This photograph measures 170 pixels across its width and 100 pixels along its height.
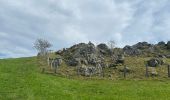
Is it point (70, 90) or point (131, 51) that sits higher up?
point (131, 51)

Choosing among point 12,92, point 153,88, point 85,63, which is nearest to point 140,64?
point 85,63

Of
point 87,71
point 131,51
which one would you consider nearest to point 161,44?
point 131,51

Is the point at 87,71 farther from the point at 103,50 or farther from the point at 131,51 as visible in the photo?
the point at 131,51

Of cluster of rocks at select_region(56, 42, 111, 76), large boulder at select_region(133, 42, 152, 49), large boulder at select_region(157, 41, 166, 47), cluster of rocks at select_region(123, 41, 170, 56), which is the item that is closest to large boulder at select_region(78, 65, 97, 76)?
cluster of rocks at select_region(56, 42, 111, 76)

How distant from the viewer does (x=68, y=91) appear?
40.4m

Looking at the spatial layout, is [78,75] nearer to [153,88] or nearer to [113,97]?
[153,88]

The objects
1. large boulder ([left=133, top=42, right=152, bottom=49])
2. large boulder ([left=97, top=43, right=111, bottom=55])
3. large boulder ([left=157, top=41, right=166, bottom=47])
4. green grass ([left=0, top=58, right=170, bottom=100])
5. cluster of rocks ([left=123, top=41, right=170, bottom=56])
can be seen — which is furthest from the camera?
large boulder ([left=157, top=41, right=166, bottom=47])

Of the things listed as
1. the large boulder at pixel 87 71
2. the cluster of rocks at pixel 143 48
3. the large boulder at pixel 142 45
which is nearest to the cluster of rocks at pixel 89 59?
the large boulder at pixel 87 71

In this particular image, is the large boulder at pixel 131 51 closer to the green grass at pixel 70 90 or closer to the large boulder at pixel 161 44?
the large boulder at pixel 161 44

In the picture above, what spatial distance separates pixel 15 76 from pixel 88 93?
1531cm

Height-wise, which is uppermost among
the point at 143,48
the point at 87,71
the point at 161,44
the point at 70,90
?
the point at 161,44

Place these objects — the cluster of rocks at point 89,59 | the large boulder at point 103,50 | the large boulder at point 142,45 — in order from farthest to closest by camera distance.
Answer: the large boulder at point 142,45 → the large boulder at point 103,50 → the cluster of rocks at point 89,59

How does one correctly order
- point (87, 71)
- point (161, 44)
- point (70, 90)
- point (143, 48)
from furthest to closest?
point (161, 44) < point (143, 48) < point (87, 71) < point (70, 90)

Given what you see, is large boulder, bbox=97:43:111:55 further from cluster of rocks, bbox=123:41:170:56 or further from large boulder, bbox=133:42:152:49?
large boulder, bbox=133:42:152:49
